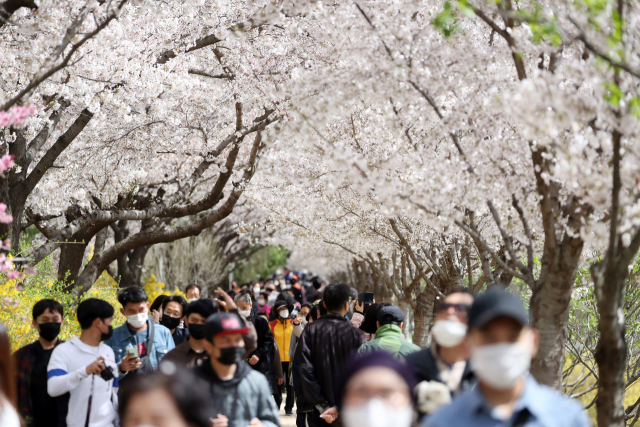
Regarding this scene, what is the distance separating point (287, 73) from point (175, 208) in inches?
124

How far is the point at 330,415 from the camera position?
19.5 feet

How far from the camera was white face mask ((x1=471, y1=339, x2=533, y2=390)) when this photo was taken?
281 centimetres

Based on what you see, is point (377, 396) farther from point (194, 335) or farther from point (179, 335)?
point (179, 335)

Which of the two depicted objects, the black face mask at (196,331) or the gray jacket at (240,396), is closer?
the gray jacket at (240,396)

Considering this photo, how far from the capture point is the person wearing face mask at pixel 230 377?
13.4 feet

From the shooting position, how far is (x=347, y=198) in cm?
1230

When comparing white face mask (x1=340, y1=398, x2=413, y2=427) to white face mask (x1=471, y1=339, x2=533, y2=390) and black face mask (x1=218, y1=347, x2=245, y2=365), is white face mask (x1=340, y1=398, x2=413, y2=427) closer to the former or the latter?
white face mask (x1=471, y1=339, x2=533, y2=390)

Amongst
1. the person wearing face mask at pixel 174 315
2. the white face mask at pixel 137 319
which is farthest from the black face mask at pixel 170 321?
the white face mask at pixel 137 319

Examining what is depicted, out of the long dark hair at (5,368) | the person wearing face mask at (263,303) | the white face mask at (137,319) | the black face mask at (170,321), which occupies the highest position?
the person wearing face mask at (263,303)

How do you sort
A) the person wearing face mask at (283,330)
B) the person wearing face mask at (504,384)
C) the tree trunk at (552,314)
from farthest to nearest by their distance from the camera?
the person wearing face mask at (283,330)
the tree trunk at (552,314)
the person wearing face mask at (504,384)

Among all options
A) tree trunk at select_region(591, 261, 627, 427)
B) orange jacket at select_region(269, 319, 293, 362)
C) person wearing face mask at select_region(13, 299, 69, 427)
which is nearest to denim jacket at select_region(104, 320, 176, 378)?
person wearing face mask at select_region(13, 299, 69, 427)

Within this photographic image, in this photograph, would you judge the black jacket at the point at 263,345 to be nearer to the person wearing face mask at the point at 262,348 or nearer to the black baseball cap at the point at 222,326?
the person wearing face mask at the point at 262,348

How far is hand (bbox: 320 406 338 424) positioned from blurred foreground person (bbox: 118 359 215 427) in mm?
3002

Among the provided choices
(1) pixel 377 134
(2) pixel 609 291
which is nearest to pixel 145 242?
(1) pixel 377 134
